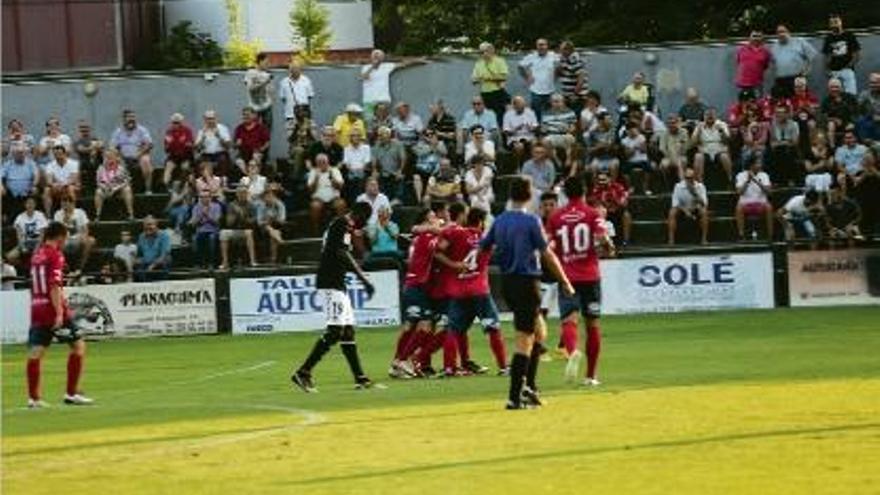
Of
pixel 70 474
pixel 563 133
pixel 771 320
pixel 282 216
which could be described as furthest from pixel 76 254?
pixel 70 474

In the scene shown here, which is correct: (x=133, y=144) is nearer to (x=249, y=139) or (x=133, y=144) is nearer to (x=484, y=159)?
(x=249, y=139)

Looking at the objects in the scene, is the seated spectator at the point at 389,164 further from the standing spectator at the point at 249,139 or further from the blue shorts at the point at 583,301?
the blue shorts at the point at 583,301

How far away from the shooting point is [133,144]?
4528cm

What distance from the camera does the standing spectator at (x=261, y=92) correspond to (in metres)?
45.0

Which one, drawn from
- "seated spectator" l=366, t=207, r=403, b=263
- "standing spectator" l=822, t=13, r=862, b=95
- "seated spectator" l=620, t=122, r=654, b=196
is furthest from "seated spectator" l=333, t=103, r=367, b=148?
"standing spectator" l=822, t=13, r=862, b=95

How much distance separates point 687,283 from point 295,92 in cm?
975

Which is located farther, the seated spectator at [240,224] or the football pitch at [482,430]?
the seated spectator at [240,224]

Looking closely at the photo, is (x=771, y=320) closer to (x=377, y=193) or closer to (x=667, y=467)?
(x=377, y=193)

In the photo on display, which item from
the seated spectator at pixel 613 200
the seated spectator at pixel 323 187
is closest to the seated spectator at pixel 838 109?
the seated spectator at pixel 613 200

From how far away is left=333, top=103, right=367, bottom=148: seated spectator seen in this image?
42844 millimetres

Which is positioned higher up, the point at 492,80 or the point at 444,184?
the point at 492,80

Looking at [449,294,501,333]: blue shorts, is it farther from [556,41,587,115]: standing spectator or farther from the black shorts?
[556,41,587,115]: standing spectator

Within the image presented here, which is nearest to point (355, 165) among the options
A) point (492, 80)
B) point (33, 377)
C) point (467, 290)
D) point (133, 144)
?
point (492, 80)

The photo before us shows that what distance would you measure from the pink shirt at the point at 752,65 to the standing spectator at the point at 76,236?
12997mm
